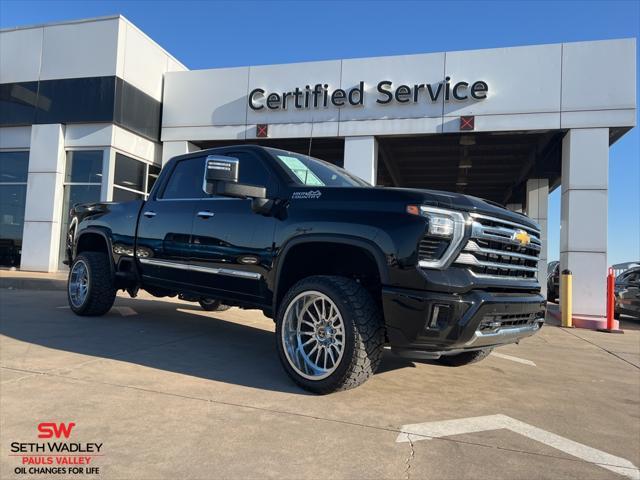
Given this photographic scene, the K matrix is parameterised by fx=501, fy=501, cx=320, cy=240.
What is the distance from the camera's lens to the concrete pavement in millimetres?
2682

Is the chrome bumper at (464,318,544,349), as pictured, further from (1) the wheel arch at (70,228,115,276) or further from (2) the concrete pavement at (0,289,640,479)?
(1) the wheel arch at (70,228,115,276)

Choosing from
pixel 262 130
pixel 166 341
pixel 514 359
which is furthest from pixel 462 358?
pixel 262 130

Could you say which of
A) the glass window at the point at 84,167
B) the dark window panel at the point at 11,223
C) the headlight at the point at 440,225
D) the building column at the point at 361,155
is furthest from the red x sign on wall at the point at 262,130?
the headlight at the point at 440,225

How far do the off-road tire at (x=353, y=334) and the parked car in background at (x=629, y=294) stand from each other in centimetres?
1127

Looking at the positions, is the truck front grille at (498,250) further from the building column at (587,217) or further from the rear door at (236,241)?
the building column at (587,217)

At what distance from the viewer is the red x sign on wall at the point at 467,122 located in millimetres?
12070

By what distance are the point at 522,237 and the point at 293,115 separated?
10.2 m

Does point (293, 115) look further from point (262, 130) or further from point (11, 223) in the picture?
point (11, 223)

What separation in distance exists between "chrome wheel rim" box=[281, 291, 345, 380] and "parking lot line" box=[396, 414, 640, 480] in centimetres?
76

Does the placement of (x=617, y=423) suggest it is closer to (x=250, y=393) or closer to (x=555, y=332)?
(x=250, y=393)

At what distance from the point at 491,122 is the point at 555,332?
533 cm

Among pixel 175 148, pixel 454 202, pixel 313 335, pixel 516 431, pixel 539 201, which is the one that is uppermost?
pixel 175 148

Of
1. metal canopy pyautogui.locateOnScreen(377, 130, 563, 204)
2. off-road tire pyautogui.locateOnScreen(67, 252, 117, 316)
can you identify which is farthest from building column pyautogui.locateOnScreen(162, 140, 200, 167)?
off-road tire pyautogui.locateOnScreen(67, 252, 117, 316)

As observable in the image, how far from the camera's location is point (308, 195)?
4086mm
